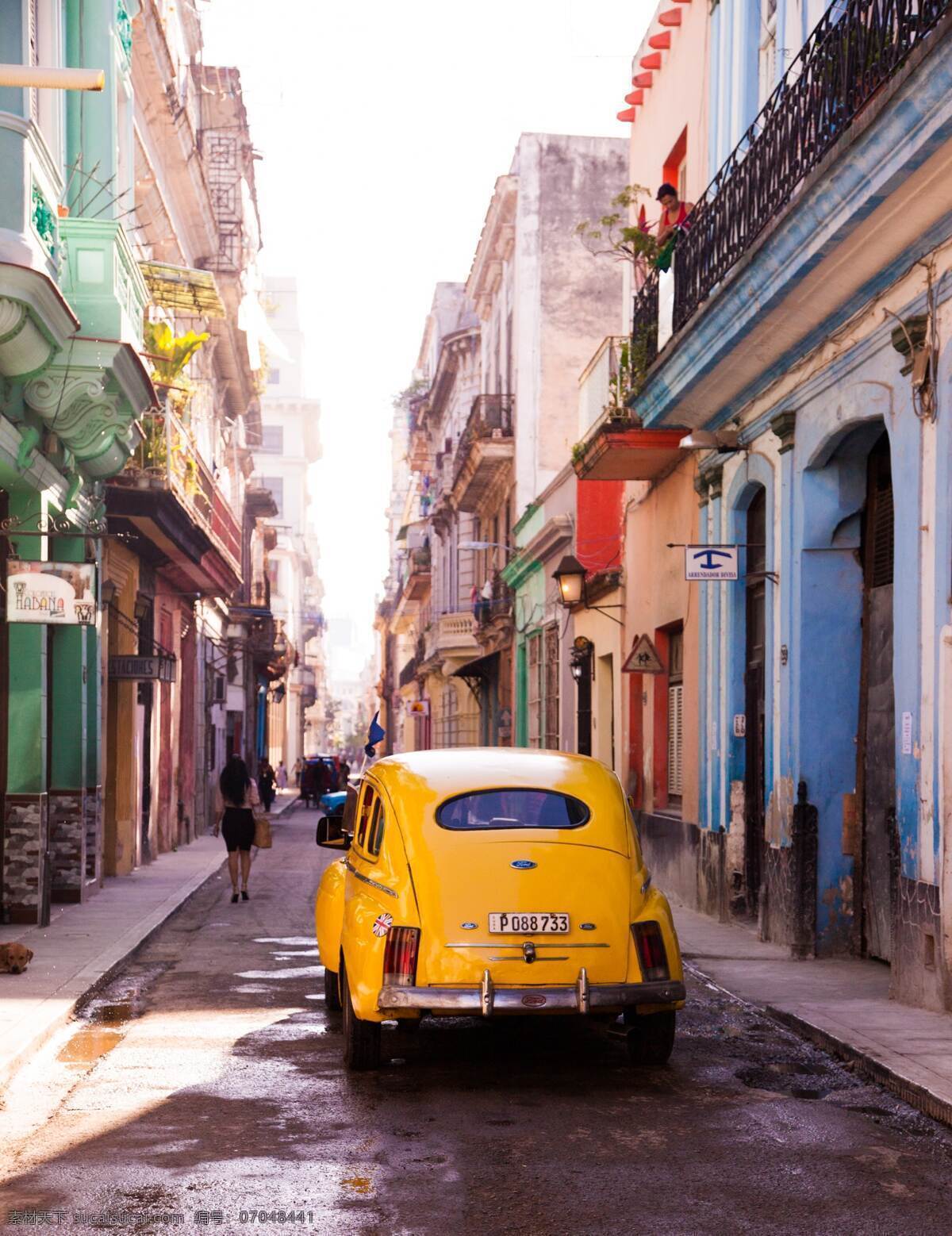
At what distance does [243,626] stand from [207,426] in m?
12.0

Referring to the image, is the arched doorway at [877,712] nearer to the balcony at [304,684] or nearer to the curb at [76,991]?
the curb at [76,991]

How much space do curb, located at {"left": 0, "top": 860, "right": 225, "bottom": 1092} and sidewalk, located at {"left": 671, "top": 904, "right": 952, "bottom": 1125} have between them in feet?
13.8

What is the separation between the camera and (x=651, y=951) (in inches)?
334

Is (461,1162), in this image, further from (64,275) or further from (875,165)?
(64,275)

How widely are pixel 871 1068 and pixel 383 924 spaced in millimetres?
2490

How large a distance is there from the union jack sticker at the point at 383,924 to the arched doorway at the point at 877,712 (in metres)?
5.39

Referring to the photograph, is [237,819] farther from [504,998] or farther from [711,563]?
[504,998]

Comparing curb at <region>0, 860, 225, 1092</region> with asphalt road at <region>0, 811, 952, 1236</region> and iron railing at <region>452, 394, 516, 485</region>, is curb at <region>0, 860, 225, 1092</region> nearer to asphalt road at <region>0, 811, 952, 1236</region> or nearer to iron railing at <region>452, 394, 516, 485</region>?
asphalt road at <region>0, 811, 952, 1236</region>

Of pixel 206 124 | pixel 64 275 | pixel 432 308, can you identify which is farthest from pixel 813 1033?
pixel 432 308

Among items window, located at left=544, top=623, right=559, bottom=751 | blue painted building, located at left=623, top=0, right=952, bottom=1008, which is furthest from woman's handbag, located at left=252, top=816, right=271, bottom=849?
A: window, located at left=544, top=623, right=559, bottom=751

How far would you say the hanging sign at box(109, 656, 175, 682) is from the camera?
2228 centimetres

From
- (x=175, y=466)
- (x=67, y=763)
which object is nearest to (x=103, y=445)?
(x=67, y=763)

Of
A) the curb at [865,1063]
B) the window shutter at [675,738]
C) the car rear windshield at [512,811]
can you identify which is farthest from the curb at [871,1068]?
the window shutter at [675,738]

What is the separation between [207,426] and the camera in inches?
1373
